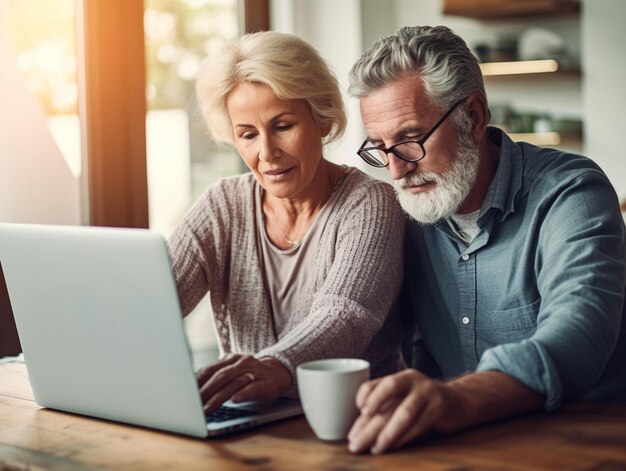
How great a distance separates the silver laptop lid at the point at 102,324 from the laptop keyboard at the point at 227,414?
3.0 inches

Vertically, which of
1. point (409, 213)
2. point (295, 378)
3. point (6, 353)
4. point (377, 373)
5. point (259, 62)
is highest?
point (259, 62)

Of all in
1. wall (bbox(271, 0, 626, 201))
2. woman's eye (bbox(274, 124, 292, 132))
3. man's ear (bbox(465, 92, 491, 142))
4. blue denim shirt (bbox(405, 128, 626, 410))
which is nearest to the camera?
blue denim shirt (bbox(405, 128, 626, 410))

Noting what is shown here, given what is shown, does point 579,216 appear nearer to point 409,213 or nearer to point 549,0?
point 409,213

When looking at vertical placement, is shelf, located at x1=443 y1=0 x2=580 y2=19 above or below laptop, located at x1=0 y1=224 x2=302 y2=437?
above

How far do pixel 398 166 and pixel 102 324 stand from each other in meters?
0.68

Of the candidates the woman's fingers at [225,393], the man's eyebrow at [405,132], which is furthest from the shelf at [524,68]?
the woman's fingers at [225,393]

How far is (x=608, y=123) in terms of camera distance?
4.08m

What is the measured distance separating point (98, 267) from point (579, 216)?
31.9 inches

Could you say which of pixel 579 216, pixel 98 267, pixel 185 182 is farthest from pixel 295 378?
pixel 185 182

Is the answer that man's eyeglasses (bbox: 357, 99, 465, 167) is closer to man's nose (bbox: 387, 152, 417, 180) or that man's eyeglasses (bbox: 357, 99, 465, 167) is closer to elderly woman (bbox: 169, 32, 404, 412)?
man's nose (bbox: 387, 152, 417, 180)

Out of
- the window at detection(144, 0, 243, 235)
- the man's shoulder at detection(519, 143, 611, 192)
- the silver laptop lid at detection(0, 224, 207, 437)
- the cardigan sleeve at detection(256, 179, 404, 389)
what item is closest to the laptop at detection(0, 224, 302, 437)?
the silver laptop lid at detection(0, 224, 207, 437)

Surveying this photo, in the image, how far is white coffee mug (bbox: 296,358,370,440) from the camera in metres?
1.18

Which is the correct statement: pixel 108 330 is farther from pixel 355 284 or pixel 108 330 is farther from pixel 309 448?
pixel 355 284

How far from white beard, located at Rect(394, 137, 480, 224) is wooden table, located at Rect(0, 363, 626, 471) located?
51 centimetres
